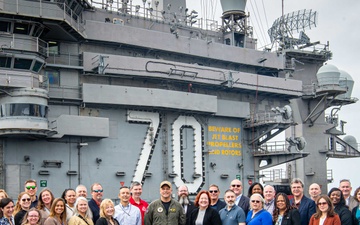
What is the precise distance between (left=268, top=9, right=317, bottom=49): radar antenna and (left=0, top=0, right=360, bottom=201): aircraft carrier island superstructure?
3.61 metres

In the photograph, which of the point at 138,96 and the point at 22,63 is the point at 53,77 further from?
the point at 138,96

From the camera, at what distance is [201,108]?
1179 inches

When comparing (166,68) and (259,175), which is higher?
(166,68)

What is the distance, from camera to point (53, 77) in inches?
1052

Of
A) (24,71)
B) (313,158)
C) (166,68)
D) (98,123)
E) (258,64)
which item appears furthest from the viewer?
(313,158)

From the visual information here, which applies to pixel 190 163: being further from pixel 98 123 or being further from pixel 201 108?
pixel 98 123

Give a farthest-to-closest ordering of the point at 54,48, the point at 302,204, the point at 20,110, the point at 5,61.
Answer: the point at 54,48, the point at 5,61, the point at 20,110, the point at 302,204

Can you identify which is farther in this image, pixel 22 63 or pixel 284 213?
pixel 22 63

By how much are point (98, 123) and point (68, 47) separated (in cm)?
425

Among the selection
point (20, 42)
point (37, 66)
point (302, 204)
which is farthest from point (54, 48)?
point (302, 204)

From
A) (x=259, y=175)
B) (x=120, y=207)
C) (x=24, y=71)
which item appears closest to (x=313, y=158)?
(x=259, y=175)

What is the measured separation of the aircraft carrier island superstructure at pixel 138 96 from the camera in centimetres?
2430

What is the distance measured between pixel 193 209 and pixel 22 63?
49.1 ft

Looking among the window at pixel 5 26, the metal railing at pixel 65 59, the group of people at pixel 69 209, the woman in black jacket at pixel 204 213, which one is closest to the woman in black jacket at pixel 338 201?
the woman in black jacket at pixel 204 213
